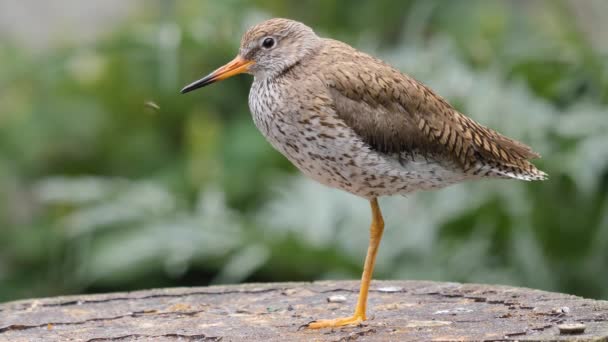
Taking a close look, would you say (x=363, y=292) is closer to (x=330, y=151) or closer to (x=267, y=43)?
(x=330, y=151)

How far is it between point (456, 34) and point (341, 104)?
541 centimetres

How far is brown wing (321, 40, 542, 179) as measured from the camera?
16.8ft

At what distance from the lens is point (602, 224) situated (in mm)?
7520

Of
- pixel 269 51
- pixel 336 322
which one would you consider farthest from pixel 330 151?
pixel 336 322

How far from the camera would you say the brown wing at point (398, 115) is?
202 inches

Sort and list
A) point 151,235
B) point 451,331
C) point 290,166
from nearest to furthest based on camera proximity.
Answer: point 451,331
point 151,235
point 290,166

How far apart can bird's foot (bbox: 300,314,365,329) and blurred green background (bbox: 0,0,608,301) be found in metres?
2.52

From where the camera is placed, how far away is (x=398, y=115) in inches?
204

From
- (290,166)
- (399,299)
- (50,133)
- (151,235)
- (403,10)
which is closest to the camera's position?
(399,299)

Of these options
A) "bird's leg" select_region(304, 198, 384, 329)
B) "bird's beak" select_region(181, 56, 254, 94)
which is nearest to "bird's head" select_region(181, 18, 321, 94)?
"bird's beak" select_region(181, 56, 254, 94)

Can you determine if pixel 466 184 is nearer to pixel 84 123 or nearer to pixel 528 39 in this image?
pixel 528 39

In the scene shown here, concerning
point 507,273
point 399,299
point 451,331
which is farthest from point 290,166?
point 451,331

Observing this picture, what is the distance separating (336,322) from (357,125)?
3.32ft

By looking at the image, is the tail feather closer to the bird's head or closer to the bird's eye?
the bird's head
